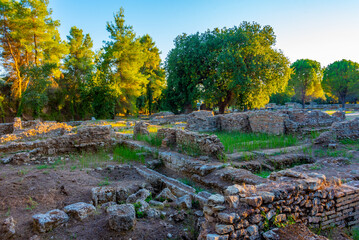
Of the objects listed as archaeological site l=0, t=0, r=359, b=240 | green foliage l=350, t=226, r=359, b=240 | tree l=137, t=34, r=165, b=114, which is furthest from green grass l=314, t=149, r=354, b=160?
tree l=137, t=34, r=165, b=114

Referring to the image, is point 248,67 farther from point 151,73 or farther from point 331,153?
point 151,73

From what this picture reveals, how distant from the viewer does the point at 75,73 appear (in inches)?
1174

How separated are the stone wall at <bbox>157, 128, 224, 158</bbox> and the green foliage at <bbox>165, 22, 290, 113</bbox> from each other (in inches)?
526

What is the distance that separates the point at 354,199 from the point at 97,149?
9.64m

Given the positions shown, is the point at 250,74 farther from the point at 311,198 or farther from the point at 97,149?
the point at 311,198

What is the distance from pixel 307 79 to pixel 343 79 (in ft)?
22.5

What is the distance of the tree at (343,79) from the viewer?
4259 centimetres

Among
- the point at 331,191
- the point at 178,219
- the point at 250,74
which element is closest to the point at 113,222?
the point at 178,219

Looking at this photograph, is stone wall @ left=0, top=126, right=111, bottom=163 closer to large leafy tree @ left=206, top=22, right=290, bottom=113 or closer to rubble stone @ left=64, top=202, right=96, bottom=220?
rubble stone @ left=64, top=202, right=96, bottom=220

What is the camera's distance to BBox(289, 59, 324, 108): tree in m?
43.2

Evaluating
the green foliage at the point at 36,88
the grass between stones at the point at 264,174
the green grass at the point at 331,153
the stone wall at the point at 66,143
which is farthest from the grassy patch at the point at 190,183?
the green foliage at the point at 36,88

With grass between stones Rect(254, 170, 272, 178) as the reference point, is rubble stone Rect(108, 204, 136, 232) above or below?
above

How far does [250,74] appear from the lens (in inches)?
877

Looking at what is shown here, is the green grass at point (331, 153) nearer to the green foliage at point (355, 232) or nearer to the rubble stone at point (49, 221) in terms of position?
the green foliage at point (355, 232)
